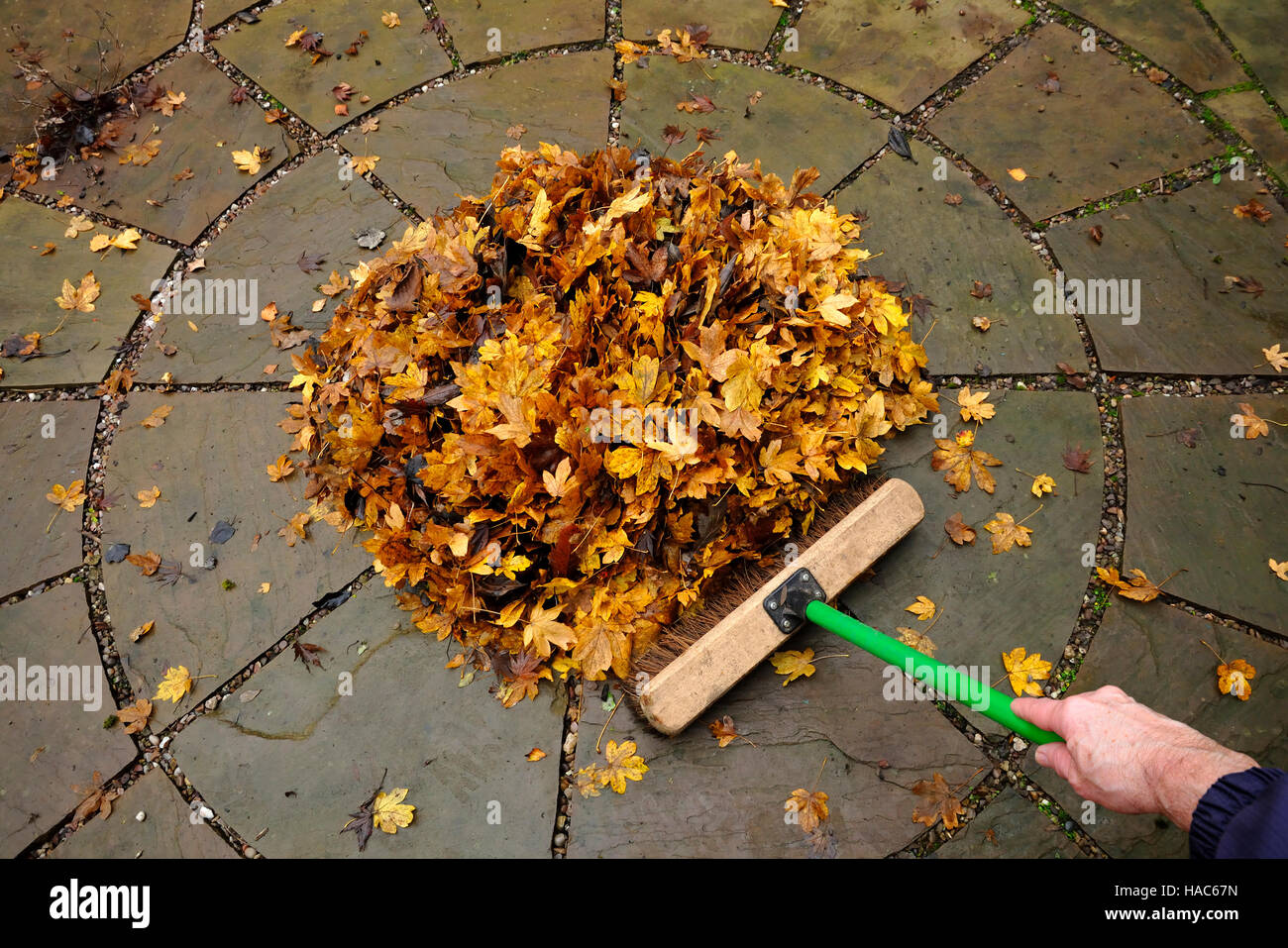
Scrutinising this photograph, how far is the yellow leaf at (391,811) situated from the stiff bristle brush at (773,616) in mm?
719

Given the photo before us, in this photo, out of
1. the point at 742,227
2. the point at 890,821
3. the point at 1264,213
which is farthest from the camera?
the point at 1264,213

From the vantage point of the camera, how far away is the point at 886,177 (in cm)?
303

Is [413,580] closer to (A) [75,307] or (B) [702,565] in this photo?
(B) [702,565]

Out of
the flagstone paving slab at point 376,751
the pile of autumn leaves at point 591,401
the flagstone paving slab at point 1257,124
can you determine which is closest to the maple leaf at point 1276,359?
the flagstone paving slab at point 1257,124

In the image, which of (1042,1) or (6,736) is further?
(1042,1)

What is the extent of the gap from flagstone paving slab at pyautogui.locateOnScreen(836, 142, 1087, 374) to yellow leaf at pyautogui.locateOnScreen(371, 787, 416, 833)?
7.25ft

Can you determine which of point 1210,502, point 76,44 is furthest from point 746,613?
point 76,44

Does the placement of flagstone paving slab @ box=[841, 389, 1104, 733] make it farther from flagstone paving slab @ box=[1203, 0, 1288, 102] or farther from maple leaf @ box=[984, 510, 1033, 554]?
flagstone paving slab @ box=[1203, 0, 1288, 102]

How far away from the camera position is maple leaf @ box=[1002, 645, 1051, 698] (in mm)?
2262

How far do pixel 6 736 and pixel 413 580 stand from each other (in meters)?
1.34

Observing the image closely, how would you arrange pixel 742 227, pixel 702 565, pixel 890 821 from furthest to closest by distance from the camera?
pixel 742 227 → pixel 702 565 → pixel 890 821

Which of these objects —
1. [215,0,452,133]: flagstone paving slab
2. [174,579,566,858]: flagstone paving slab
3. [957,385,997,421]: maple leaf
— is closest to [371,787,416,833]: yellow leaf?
[174,579,566,858]: flagstone paving slab

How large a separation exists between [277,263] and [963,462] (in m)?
2.67

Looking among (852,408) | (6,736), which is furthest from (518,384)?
(6,736)
